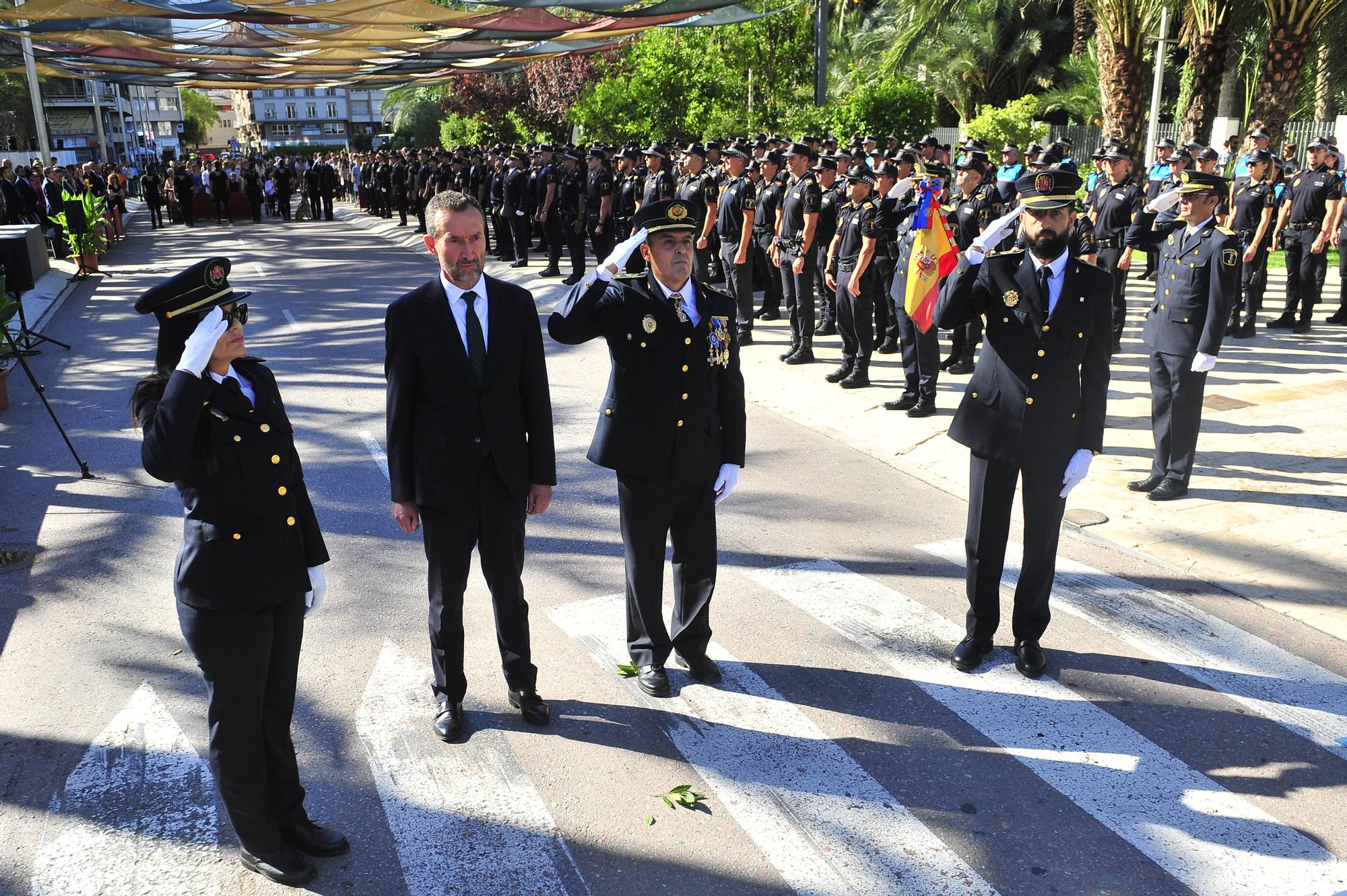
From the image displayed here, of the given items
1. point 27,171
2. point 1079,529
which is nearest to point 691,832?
point 1079,529

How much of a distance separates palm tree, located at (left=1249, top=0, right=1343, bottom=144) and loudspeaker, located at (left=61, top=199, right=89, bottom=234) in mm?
21039

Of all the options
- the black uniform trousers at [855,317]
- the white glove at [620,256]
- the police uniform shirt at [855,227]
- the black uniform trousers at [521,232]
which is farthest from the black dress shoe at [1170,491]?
the black uniform trousers at [521,232]

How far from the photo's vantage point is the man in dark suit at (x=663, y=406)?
4379mm

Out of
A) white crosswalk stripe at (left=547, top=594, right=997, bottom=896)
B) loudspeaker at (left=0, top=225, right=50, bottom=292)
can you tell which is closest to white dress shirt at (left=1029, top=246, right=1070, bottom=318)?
white crosswalk stripe at (left=547, top=594, right=997, bottom=896)

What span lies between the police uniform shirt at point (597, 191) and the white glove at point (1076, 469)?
1342 cm

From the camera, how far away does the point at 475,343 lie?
4.00 meters

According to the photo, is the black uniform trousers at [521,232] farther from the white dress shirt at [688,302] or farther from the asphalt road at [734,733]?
the white dress shirt at [688,302]

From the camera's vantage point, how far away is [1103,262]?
460 inches

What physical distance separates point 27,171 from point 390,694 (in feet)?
95.4

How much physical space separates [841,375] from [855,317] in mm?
645

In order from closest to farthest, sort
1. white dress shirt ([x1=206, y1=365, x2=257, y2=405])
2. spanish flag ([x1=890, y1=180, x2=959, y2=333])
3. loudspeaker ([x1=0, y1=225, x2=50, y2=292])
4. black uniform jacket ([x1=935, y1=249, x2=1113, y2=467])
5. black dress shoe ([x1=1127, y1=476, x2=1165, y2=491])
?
white dress shirt ([x1=206, y1=365, x2=257, y2=405])
black uniform jacket ([x1=935, y1=249, x2=1113, y2=467])
spanish flag ([x1=890, y1=180, x2=959, y2=333])
black dress shoe ([x1=1127, y1=476, x2=1165, y2=491])
loudspeaker ([x1=0, y1=225, x2=50, y2=292])

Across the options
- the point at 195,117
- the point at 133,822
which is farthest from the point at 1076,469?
the point at 195,117

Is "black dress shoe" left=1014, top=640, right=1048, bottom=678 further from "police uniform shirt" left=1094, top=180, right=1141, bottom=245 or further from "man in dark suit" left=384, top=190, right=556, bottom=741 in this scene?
"police uniform shirt" left=1094, top=180, right=1141, bottom=245

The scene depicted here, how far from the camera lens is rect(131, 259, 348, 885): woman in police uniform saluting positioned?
307cm
